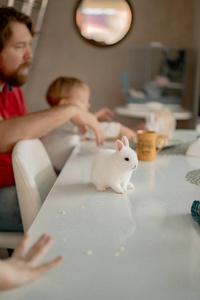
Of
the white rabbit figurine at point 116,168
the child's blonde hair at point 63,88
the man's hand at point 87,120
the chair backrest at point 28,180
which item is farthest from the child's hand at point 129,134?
the white rabbit figurine at point 116,168

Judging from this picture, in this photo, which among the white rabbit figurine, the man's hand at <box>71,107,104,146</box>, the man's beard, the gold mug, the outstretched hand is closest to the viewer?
the outstretched hand

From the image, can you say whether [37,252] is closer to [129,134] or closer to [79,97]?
[129,134]

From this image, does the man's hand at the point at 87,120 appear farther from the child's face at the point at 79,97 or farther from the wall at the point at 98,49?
the wall at the point at 98,49

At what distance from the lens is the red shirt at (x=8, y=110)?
152 centimetres

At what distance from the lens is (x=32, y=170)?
1154 millimetres

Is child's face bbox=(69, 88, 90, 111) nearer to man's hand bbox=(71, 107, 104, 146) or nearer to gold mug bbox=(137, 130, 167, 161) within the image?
man's hand bbox=(71, 107, 104, 146)

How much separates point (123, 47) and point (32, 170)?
303 centimetres

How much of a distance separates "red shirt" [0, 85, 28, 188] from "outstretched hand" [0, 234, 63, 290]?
94 centimetres

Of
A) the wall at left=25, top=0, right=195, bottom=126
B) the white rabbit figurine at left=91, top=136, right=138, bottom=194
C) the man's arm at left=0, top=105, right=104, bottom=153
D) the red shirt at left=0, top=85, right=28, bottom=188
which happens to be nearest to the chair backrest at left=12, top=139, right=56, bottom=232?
the man's arm at left=0, top=105, right=104, bottom=153

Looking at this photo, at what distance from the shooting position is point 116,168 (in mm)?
941

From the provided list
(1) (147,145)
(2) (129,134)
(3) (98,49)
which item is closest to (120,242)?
(1) (147,145)

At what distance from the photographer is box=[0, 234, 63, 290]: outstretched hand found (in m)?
0.52

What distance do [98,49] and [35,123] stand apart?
277 cm

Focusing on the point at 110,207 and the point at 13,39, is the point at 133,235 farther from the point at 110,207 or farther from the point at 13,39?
the point at 13,39
